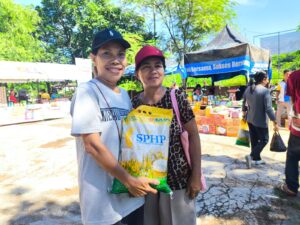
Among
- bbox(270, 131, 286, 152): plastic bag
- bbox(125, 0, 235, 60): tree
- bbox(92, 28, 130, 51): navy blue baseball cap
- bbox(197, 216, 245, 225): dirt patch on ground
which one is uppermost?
bbox(125, 0, 235, 60): tree

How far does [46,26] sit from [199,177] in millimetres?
37848

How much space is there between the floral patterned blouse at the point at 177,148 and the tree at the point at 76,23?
94.3ft

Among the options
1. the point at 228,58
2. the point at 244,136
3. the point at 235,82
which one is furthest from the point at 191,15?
the point at 244,136

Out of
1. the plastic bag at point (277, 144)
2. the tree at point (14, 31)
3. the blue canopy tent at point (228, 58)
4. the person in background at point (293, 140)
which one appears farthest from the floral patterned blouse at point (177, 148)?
the tree at point (14, 31)

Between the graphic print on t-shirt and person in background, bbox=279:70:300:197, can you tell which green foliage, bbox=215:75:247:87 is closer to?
person in background, bbox=279:70:300:197

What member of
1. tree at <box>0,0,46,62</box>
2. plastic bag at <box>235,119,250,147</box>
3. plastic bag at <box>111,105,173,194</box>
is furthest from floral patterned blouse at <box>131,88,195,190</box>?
tree at <box>0,0,46,62</box>

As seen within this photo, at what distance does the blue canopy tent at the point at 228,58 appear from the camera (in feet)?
26.3

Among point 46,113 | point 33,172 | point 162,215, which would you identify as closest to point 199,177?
point 162,215

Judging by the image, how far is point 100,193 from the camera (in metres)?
1.51

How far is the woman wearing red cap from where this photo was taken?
1.85 metres

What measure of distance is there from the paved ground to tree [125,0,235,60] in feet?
42.2

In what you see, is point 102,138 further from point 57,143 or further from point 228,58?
point 228,58

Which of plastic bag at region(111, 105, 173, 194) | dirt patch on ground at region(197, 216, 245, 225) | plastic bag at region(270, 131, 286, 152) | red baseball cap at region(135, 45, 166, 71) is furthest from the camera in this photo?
plastic bag at region(270, 131, 286, 152)

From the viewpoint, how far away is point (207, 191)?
398cm
